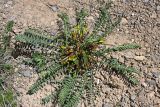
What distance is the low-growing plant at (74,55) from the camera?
5.29 meters

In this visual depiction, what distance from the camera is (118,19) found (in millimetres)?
5551

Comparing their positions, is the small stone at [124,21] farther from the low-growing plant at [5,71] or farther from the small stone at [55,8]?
the low-growing plant at [5,71]

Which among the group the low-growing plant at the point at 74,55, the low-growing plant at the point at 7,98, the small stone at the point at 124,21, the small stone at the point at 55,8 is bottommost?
the low-growing plant at the point at 7,98

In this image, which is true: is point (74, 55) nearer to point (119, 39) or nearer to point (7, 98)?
point (119, 39)

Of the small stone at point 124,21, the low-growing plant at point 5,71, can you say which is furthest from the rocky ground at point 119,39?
the low-growing plant at point 5,71

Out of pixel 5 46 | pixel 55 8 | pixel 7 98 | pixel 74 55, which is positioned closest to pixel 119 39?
pixel 74 55

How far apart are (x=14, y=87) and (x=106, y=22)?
152 cm

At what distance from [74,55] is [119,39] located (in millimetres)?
646

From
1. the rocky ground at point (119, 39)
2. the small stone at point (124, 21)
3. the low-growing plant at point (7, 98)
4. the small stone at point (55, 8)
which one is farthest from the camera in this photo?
the small stone at point (55, 8)

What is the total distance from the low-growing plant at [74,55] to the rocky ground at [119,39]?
0.34 feet

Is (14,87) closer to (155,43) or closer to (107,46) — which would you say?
(107,46)

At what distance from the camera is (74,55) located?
539cm

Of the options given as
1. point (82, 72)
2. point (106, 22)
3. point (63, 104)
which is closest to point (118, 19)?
point (106, 22)

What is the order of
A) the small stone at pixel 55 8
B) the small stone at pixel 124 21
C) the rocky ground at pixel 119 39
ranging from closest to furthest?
1. the rocky ground at pixel 119 39
2. the small stone at pixel 124 21
3. the small stone at pixel 55 8
